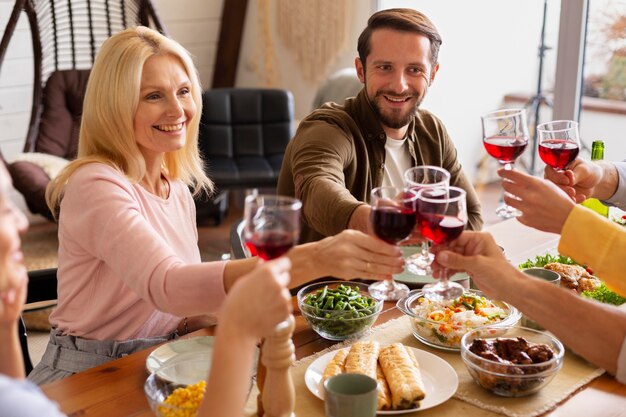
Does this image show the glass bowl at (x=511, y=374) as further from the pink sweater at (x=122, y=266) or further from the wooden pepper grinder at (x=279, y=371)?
the pink sweater at (x=122, y=266)

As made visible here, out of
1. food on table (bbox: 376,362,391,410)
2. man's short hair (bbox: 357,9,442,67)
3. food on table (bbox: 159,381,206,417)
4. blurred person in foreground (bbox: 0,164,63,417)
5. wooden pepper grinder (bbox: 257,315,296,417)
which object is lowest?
food on table (bbox: 376,362,391,410)

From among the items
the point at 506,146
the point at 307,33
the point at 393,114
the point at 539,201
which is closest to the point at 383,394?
the point at 539,201

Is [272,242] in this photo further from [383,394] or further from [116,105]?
[116,105]

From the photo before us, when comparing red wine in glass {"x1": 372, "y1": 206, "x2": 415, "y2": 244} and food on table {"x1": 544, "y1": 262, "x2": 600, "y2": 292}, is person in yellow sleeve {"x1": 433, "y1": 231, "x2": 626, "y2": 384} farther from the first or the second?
food on table {"x1": 544, "y1": 262, "x2": 600, "y2": 292}

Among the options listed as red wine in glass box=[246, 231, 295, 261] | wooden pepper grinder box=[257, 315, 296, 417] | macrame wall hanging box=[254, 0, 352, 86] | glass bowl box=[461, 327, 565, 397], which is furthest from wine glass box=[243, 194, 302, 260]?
macrame wall hanging box=[254, 0, 352, 86]

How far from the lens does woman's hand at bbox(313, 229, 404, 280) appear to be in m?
1.48

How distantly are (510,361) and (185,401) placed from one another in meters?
0.63

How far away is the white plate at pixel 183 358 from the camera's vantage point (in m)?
1.55

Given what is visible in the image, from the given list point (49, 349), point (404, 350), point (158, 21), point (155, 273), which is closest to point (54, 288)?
point (49, 349)

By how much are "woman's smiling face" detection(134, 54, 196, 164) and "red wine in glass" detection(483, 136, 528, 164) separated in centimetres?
79

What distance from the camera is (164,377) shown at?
4.89 ft

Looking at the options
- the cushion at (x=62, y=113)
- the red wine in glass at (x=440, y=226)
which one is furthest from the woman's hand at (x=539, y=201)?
the cushion at (x=62, y=113)

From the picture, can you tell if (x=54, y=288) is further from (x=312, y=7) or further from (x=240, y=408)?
(x=312, y=7)

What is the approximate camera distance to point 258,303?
1.14 meters
